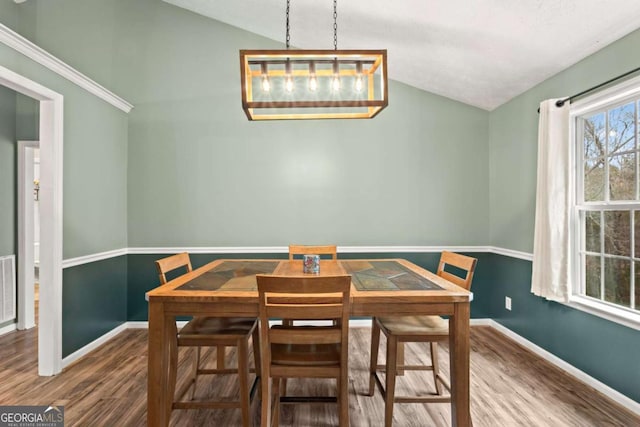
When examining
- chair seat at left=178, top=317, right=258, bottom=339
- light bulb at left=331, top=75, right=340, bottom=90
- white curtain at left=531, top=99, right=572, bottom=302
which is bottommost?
chair seat at left=178, top=317, right=258, bottom=339

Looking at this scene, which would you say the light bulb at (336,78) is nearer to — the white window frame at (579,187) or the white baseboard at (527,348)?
the white window frame at (579,187)

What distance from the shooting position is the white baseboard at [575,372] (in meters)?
2.09

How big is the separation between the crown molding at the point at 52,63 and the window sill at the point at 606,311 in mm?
4167

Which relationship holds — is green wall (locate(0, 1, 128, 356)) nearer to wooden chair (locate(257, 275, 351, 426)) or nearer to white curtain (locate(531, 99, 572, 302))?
wooden chair (locate(257, 275, 351, 426))

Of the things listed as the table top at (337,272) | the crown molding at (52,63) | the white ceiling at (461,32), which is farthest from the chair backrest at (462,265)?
the crown molding at (52,63)

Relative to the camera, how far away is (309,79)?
2064mm

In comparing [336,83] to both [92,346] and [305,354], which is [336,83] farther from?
[92,346]

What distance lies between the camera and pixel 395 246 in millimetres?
3639

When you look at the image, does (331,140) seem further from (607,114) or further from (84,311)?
(84,311)

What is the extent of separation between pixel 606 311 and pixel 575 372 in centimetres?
59

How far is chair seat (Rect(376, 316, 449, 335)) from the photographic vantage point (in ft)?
6.31

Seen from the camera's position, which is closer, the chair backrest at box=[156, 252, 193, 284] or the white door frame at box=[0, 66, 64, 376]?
the chair backrest at box=[156, 252, 193, 284]

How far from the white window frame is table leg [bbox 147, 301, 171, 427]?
2724 mm

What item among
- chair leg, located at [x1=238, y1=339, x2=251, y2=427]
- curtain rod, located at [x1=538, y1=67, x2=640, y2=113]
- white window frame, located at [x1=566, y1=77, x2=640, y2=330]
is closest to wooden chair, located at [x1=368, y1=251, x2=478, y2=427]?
chair leg, located at [x1=238, y1=339, x2=251, y2=427]
